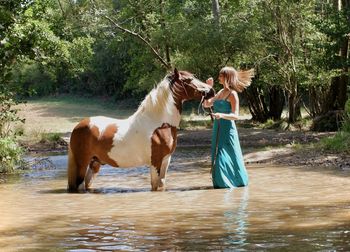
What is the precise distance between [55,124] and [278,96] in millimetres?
12372

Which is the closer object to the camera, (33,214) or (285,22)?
(33,214)

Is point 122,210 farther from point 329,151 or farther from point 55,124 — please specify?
point 55,124

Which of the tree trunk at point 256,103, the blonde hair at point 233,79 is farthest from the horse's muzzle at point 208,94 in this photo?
the tree trunk at point 256,103

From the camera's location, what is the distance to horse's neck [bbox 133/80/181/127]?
31.0 ft

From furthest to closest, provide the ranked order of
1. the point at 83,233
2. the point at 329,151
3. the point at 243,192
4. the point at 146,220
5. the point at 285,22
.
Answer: the point at 285,22, the point at 329,151, the point at 243,192, the point at 146,220, the point at 83,233

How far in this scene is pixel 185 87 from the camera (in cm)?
950

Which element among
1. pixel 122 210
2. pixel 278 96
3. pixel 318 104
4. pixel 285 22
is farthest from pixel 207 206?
pixel 278 96

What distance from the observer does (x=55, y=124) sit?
3422 centimetres

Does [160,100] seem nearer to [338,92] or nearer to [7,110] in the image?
[7,110]

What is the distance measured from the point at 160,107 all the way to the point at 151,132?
0.43 metres

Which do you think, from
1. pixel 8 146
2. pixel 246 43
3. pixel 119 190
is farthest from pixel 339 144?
pixel 246 43

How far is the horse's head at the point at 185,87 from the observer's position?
9.48 m

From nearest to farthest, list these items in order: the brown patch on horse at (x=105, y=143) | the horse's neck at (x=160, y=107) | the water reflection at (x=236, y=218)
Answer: the water reflection at (x=236, y=218)
the horse's neck at (x=160, y=107)
the brown patch on horse at (x=105, y=143)

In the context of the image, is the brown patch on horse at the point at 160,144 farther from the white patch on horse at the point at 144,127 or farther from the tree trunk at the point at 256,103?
the tree trunk at the point at 256,103
